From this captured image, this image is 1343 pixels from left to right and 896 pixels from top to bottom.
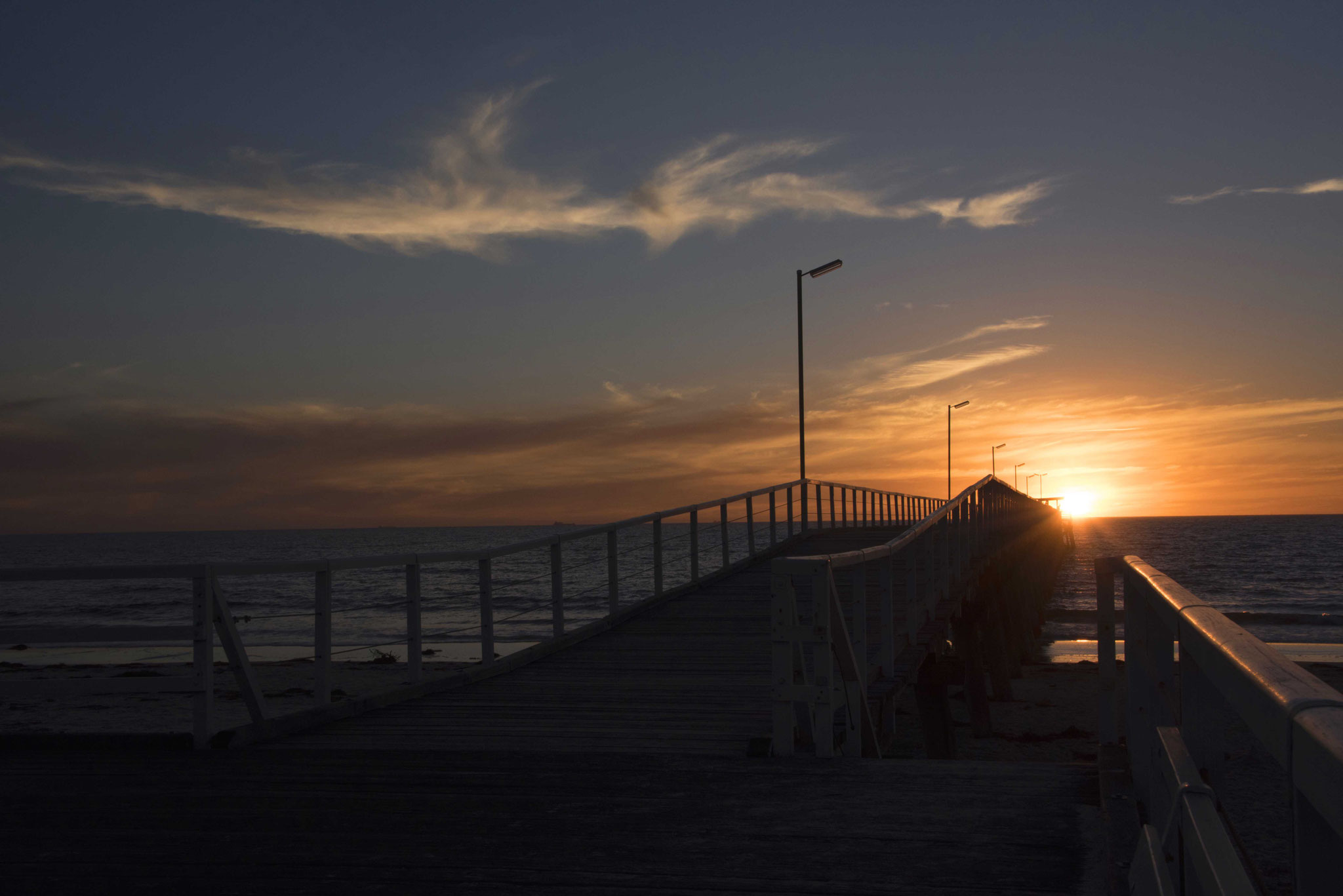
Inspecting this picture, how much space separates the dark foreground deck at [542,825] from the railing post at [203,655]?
9.8 inches

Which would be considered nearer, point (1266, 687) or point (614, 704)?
point (1266, 687)

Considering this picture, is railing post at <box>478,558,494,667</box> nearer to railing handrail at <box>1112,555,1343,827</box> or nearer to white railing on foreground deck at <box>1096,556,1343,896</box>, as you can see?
white railing on foreground deck at <box>1096,556,1343,896</box>

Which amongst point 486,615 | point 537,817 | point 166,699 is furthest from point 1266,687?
point 166,699

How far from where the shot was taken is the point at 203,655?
17.9 ft

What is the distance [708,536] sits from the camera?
3989 inches

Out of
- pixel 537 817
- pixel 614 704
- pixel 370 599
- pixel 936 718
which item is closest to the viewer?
pixel 537 817

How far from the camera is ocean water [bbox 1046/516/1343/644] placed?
40812 millimetres

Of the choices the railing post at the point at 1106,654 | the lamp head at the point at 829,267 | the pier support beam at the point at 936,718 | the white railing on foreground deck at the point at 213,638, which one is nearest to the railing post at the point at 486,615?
the white railing on foreground deck at the point at 213,638

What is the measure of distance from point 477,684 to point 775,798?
13.6 ft

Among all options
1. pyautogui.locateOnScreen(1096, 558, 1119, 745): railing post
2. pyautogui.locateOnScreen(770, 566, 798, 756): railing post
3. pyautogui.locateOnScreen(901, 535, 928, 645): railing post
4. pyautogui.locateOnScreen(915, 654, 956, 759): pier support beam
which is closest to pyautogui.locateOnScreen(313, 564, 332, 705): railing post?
pyautogui.locateOnScreen(770, 566, 798, 756): railing post

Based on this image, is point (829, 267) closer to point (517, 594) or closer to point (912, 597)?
point (912, 597)

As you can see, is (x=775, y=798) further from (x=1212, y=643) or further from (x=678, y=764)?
(x=1212, y=643)

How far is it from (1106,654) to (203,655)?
14.2 feet

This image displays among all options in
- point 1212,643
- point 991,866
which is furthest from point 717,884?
point 1212,643
